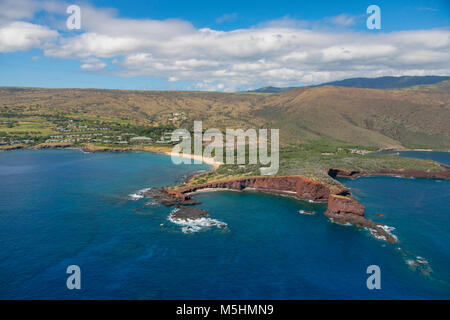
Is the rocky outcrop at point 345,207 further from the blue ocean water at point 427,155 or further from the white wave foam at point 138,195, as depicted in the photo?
the blue ocean water at point 427,155

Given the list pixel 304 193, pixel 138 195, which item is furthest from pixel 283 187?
pixel 138 195

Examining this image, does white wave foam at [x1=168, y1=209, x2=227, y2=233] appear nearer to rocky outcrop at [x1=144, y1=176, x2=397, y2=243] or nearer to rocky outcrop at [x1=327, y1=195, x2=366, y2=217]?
rocky outcrop at [x1=144, y1=176, x2=397, y2=243]

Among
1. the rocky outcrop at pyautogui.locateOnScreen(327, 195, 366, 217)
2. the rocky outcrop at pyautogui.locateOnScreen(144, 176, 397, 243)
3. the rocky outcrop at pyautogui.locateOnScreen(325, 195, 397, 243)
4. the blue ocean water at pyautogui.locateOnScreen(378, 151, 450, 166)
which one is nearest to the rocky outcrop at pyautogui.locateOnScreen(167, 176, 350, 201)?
the rocky outcrop at pyautogui.locateOnScreen(144, 176, 397, 243)

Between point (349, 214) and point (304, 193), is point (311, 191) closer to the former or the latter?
point (304, 193)

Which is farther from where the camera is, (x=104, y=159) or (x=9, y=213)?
(x=104, y=159)

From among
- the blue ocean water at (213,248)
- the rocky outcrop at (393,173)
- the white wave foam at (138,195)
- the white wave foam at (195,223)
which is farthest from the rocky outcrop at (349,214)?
the white wave foam at (138,195)
